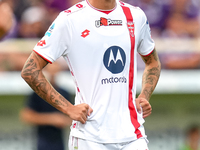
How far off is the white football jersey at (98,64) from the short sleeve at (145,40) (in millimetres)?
291

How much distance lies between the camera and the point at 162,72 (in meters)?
8.25

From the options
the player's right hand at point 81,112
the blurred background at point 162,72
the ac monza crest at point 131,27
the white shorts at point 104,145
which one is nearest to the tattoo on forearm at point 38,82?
the player's right hand at point 81,112

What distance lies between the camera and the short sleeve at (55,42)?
3.65 m

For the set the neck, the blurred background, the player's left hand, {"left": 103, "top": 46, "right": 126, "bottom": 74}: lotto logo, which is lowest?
the blurred background

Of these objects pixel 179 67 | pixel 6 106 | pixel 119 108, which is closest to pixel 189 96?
pixel 179 67

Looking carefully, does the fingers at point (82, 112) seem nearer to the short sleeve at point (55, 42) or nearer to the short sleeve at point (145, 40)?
the short sleeve at point (55, 42)

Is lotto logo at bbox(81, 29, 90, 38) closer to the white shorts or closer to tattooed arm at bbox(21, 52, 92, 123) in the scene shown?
tattooed arm at bbox(21, 52, 92, 123)

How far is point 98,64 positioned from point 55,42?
1.36ft

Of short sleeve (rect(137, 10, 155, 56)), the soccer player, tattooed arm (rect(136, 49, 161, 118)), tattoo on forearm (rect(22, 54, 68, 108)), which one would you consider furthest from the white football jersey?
tattooed arm (rect(136, 49, 161, 118))

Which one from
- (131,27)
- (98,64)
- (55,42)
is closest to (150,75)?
(131,27)

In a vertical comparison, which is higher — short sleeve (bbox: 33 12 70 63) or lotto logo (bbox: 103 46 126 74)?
short sleeve (bbox: 33 12 70 63)

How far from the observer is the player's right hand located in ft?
12.0

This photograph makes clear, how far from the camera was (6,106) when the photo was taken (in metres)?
8.56

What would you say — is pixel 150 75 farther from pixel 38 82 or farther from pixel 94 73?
pixel 38 82
